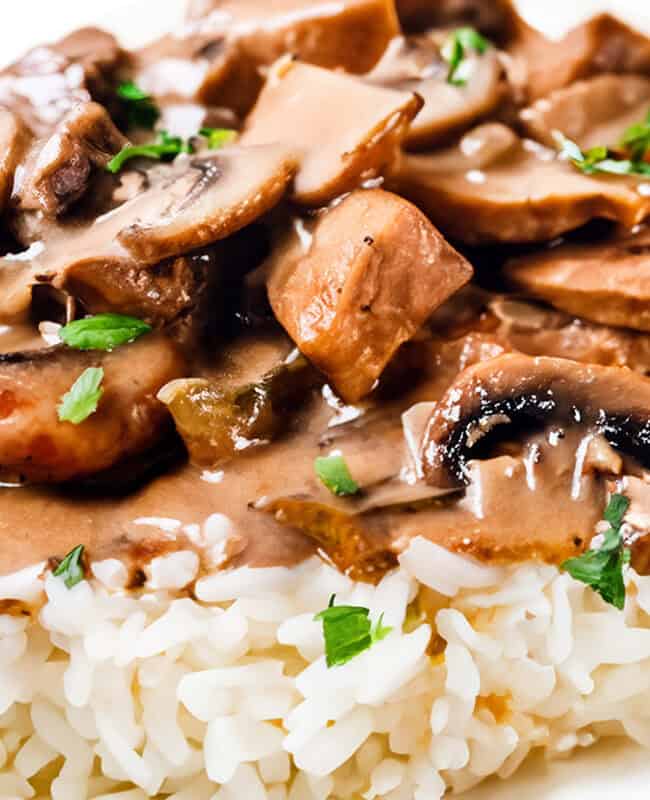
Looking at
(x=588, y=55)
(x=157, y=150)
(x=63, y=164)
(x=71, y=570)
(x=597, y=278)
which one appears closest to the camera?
(x=71, y=570)

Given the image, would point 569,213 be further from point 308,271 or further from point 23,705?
point 23,705

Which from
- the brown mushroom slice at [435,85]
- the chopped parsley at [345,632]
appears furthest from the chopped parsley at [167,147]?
the chopped parsley at [345,632]

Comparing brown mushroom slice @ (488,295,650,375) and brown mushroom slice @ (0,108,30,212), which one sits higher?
brown mushroom slice @ (0,108,30,212)

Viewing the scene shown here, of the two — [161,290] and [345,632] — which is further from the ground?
[161,290]

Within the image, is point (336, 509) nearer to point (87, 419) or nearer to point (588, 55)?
point (87, 419)

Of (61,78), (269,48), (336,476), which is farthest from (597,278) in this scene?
(61,78)

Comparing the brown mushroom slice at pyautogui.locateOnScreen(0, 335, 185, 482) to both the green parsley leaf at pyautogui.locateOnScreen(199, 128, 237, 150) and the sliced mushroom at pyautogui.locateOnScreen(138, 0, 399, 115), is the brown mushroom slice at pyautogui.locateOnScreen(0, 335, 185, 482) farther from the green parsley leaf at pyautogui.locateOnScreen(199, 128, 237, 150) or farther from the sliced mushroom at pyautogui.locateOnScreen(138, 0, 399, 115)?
the sliced mushroom at pyautogui.locateOnScreen(138, 0, 399, 115)

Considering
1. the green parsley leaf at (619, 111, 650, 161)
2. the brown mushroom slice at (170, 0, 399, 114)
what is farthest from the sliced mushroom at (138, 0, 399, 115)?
the green parsley leaf at (619, 111, 650, 161)

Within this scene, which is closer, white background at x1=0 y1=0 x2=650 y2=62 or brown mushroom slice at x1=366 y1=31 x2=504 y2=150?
brown mushroom slice at x1=366 y1=31 x2=504 y2=150

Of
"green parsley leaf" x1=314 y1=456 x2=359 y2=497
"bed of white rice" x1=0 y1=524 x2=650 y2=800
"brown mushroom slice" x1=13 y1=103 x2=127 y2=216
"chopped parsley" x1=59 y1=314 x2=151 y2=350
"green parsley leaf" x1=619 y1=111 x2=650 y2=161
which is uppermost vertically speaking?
Result: "brown mushroom slice" x1=13 y1=103 x2=127 y2=216
